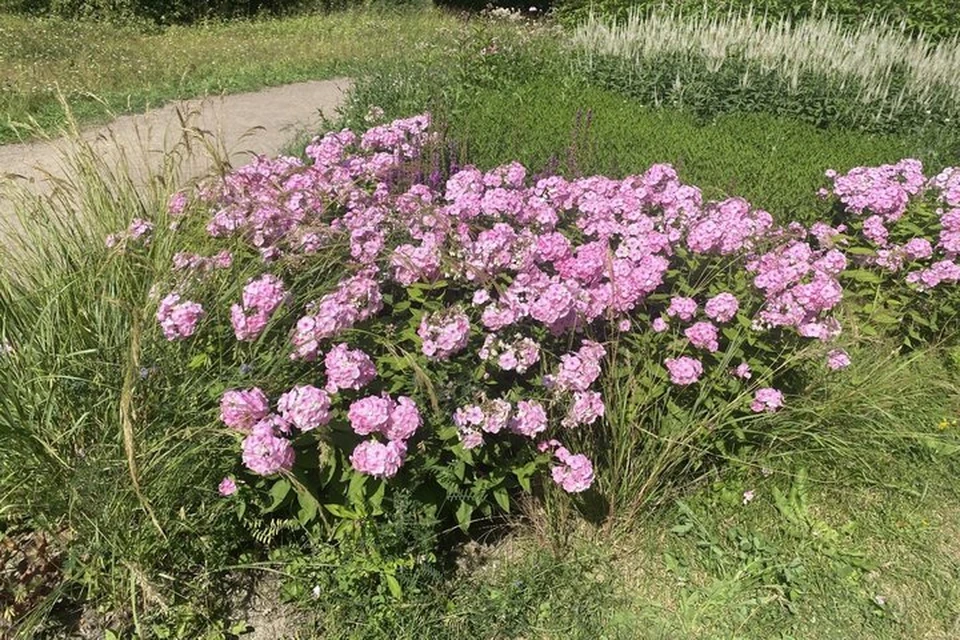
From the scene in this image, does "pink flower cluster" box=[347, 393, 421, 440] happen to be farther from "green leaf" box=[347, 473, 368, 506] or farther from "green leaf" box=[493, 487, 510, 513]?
"green leaf" box=[493, 487, 510, 513]

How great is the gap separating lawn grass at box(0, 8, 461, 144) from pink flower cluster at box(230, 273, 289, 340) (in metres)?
4.13

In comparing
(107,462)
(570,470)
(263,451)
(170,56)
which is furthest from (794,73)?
(170,56)

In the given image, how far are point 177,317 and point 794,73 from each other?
286 inches

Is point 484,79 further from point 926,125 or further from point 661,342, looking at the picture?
point 661,342

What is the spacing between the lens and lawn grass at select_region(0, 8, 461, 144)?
801cm

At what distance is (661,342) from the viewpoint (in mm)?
2752

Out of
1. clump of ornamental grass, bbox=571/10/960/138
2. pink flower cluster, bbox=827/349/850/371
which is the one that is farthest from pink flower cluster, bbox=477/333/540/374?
clump of ornamental grass, bbox=571/10/960/138

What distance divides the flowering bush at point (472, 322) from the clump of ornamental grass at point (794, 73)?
182 inches

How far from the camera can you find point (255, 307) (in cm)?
231

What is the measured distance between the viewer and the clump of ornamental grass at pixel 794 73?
7.35 m

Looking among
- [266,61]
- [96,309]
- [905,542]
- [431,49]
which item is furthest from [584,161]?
[266,61]

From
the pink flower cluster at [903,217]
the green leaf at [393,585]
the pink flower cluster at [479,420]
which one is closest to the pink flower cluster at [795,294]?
the pink flower cluster at [903,217]

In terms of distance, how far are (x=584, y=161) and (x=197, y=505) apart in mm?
3660

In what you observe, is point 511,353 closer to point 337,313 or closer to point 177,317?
point 337,313
